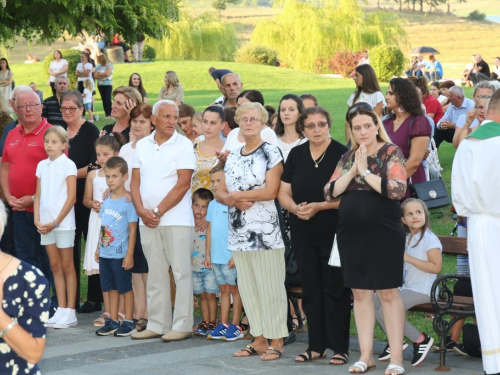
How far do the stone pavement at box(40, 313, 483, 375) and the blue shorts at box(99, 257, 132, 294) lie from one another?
527mm

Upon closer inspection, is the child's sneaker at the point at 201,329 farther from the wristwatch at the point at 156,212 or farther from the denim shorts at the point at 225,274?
the wristwatch at the point at 156,212

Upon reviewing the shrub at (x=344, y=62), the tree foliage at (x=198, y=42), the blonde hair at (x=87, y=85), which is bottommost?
the blonde hair at (x=87, y=85)

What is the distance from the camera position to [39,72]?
3941 centimetres

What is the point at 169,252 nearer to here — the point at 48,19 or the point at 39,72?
the point at 48,19

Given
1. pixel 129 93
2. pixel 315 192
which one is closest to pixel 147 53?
pixel 129 93

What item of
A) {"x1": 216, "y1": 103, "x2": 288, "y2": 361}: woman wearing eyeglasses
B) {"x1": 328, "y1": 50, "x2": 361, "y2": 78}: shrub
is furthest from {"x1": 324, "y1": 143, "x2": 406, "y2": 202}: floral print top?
{"x1": 328, "y1": 50, "x2": 361, "y2": 78}: shrub

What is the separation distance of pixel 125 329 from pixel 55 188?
1.65 metres

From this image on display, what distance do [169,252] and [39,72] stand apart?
32.3m

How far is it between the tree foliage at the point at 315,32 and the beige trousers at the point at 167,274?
1738 inches

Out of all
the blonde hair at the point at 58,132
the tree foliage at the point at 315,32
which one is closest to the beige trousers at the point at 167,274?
the blonde hair at the point at 58,132

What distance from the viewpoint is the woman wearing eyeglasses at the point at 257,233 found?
788cm

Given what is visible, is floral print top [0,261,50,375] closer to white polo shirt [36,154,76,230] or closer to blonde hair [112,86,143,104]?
white polo shirt [36,154,76,230]

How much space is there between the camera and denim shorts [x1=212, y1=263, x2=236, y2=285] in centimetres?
877

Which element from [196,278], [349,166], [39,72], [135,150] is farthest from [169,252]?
[39,72]
